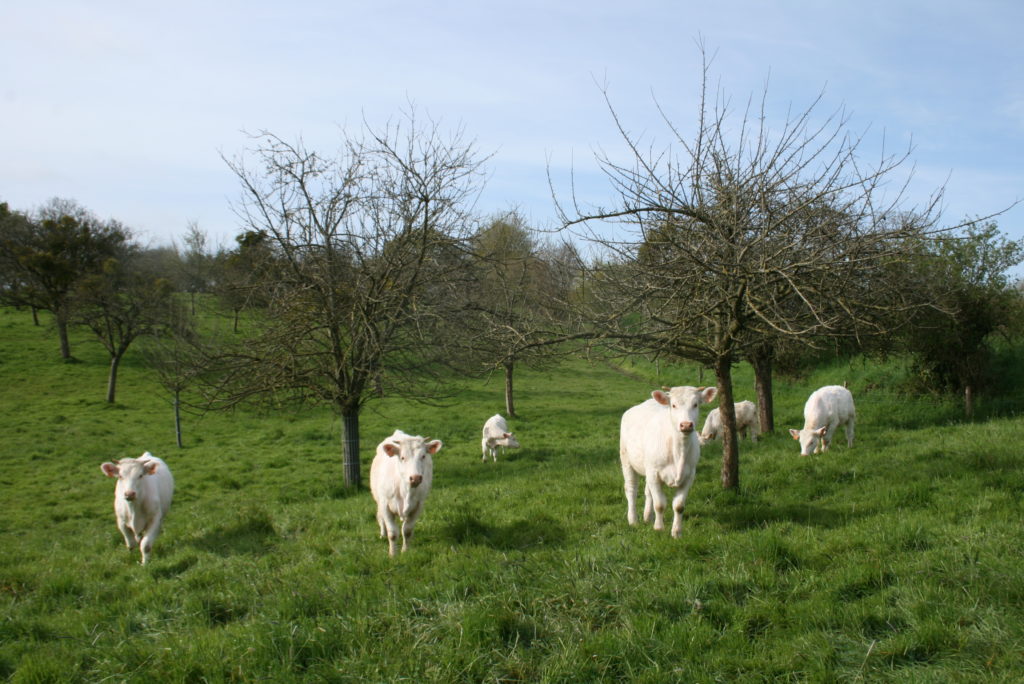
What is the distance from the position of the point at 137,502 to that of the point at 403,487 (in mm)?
4505

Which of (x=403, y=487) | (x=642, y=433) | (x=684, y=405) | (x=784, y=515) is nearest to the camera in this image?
(x=684, y=405)

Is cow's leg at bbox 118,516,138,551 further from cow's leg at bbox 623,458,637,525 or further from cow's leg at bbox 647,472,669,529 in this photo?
cow's leg at bbox 647,472,669,529

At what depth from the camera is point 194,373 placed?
485 inches

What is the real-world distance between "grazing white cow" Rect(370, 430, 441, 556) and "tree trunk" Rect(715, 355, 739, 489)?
4.06m

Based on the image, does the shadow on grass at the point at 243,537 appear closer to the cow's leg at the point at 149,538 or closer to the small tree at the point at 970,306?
the cow's leg at the point at 149,538

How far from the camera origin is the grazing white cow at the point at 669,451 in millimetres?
7414

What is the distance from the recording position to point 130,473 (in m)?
9.69

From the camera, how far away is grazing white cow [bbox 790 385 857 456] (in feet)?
43.5

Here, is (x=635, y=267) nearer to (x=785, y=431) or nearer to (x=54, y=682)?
(x=54, y=682)

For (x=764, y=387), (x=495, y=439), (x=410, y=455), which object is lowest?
(x=495, y=439)

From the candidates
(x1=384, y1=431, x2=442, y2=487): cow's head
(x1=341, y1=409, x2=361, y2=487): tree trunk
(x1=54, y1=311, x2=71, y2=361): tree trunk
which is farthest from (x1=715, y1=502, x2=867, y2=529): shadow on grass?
(x1=54, y1=311, x2=71, y2=361): tree trunk

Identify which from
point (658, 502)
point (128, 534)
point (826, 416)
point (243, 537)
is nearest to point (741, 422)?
point (826, 416)

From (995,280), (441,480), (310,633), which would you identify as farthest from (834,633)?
(995,280)

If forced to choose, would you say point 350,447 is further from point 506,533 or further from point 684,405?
point 684,405
